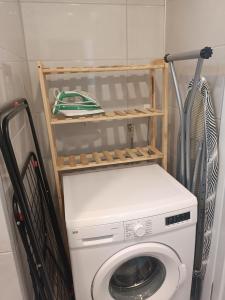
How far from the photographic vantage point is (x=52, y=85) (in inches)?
57.1

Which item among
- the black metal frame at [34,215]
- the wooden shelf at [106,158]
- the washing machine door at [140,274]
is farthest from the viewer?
the wooden shelf at [106,158]

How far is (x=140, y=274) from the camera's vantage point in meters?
1.27

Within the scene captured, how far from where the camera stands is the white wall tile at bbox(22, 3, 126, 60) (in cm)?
134

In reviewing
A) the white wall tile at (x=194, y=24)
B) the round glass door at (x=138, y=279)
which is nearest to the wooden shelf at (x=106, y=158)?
the round glass door at (x=138, y=279)

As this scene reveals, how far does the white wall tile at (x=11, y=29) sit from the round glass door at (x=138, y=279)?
1.19 metres

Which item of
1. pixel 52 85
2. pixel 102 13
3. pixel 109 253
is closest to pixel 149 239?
pixel 109 253

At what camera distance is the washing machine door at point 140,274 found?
1021 millimetres

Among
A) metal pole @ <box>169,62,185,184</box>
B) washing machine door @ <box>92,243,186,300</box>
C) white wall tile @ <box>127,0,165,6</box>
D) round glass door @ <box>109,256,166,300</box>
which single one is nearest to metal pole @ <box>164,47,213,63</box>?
metal pole @ <box>169,62,185,184</box>

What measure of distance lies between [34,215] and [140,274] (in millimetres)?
668

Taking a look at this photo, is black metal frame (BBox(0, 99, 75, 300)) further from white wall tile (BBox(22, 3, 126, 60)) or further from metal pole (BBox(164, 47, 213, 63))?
metal pole (BBox(164, 47, 213, 63))

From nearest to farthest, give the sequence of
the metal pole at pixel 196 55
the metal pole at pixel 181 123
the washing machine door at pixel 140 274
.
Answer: the metal pole at pixel 196 55, the washing machine door at pixel 140 274, the metal pole at pixel 181 123

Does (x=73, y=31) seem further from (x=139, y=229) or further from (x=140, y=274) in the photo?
(x=140, y=274)

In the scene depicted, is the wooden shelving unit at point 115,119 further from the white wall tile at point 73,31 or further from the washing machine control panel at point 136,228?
the washing machine control panel at point 136,228

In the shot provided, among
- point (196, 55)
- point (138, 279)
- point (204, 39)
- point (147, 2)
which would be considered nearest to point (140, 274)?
point (138, 279)
